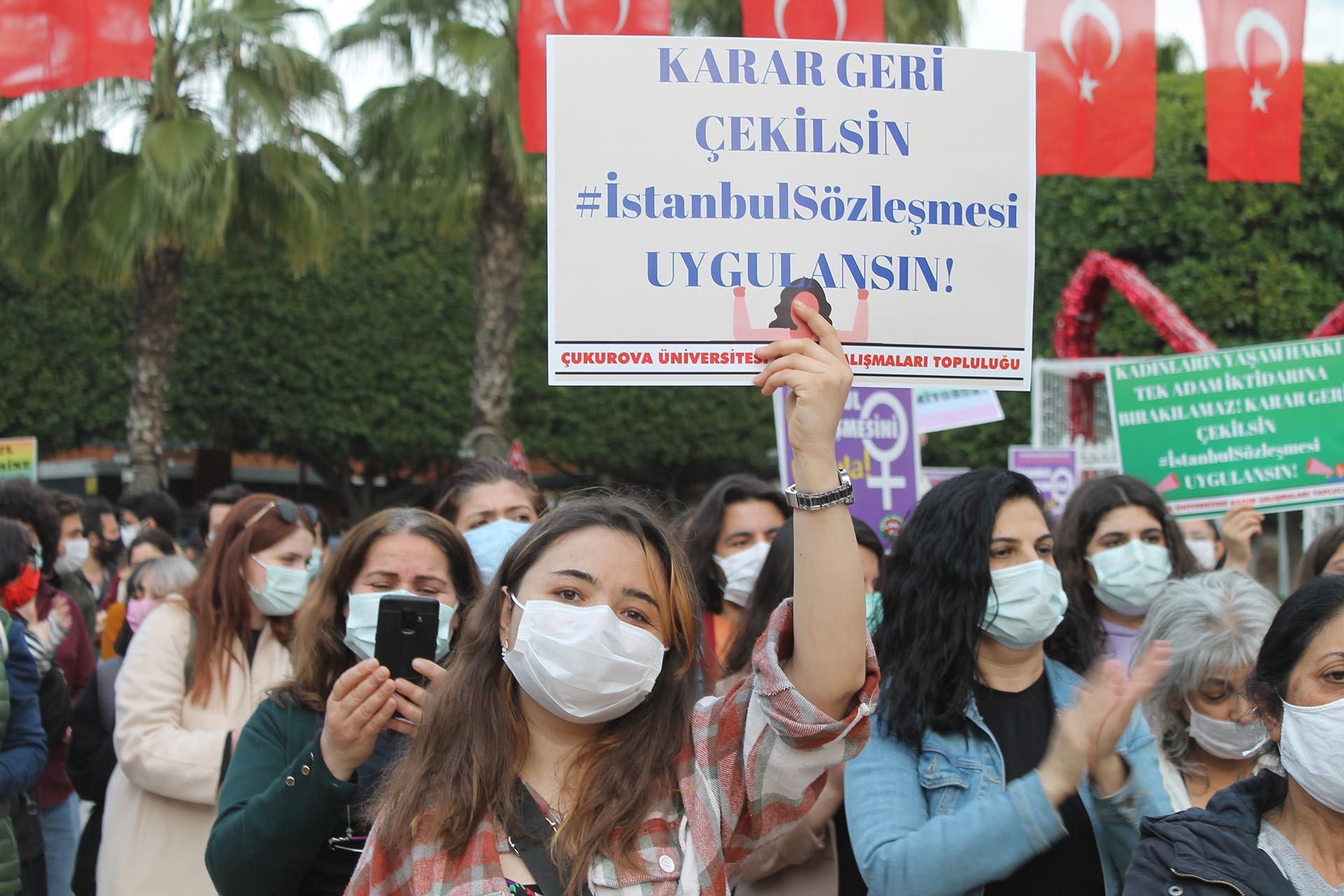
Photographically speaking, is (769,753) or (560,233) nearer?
(769,753)

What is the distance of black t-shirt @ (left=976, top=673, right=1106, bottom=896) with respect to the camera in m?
2.52

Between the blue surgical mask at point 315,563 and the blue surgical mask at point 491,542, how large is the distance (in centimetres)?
46

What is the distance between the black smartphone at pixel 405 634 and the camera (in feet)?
7.98

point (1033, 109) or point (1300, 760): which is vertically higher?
point (1033, 109)

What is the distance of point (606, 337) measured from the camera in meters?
2.55

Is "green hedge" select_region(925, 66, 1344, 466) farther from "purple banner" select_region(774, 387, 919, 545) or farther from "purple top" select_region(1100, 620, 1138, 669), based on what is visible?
"purple top" select_region(1100, 620, 1138, 669)

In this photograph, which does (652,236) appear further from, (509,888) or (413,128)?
(413,128)

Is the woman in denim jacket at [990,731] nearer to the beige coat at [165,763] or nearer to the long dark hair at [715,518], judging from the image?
the long dark hair at [715,518]

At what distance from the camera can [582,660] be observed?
2.03 m

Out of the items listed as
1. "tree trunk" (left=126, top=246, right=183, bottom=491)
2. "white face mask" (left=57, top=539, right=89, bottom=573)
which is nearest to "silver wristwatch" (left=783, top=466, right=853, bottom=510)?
"white face mask" (left=57, top=539, right=89, bottom=573)

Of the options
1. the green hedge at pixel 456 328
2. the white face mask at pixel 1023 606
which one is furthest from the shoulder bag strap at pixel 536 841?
the green hedge at pixel 456 328

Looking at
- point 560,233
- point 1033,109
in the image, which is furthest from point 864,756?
point 1033,109

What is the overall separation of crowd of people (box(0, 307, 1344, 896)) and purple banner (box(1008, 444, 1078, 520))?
513 centimetres

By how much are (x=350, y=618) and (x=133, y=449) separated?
1287 centimetres
